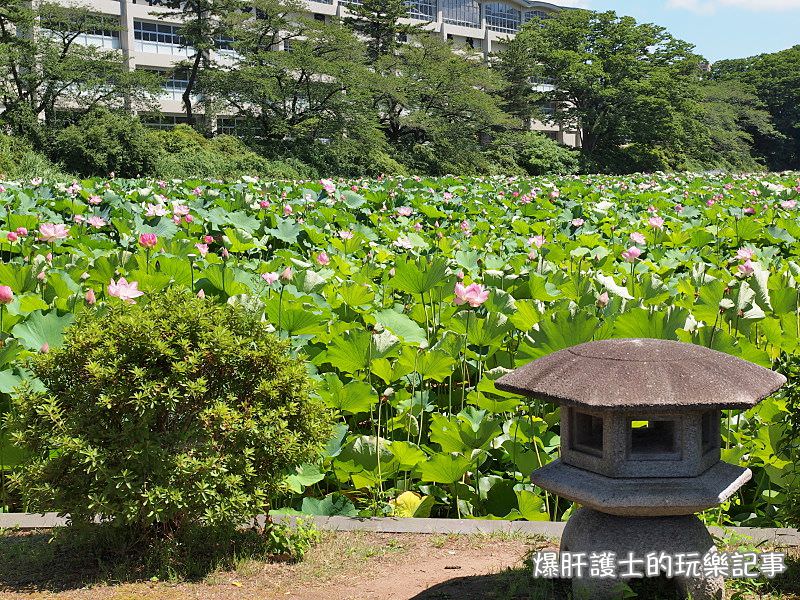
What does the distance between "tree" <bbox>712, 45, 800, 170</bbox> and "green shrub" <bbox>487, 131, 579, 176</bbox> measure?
2229 centimetres

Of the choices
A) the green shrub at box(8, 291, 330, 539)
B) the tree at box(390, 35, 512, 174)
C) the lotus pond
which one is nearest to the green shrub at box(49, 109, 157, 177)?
the tree at box(390, 35, 512, 174)

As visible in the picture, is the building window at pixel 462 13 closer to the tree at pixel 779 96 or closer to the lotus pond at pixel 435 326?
the tree at pixel 779 96

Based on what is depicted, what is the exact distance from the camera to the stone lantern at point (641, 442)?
2.23m

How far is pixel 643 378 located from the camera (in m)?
2.26

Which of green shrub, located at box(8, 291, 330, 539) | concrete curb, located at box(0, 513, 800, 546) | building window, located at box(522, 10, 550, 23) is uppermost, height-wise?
building window, located at box(522, 10, 550, 23)

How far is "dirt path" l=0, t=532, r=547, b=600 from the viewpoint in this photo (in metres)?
2.58

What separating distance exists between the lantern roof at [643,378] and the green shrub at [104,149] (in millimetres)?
23749

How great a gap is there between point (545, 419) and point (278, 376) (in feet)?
4.93

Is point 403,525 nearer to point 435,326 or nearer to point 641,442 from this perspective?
point 641,442

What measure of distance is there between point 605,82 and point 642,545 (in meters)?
41.0

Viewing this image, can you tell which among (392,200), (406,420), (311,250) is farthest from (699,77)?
(406,420)

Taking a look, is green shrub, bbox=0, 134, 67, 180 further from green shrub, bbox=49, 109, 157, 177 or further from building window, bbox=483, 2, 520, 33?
building window, bbox=483, 2, 520, 33

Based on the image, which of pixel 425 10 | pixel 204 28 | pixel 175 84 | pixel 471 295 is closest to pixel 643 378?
pixel 471 295

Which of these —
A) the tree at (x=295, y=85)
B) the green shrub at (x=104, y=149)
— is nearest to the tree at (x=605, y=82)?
the tree at (x=295, y=85)
